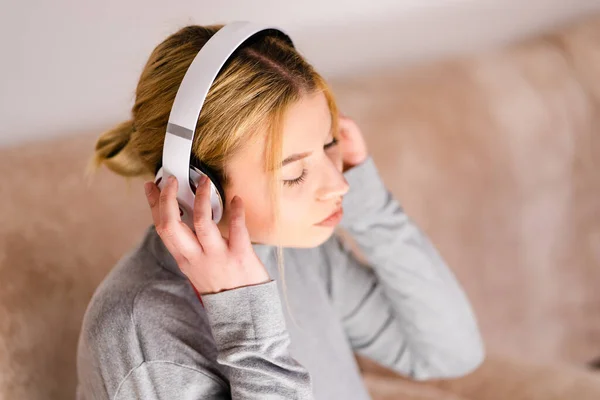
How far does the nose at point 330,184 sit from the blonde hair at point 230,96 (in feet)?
0.20

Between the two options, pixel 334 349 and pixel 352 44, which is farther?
pixel 352 44

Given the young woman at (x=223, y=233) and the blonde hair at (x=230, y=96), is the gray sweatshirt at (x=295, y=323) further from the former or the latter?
the blonde hair at (x=230, y=96)

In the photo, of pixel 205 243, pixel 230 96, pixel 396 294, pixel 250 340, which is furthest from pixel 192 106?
pixel 396 294

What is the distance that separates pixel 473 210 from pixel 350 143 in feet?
1.71

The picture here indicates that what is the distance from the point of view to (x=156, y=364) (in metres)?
0.85

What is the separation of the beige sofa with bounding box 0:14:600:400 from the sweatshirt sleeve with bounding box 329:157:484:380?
0.10 meters

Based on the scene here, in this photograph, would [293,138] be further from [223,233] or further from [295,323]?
[295,323]

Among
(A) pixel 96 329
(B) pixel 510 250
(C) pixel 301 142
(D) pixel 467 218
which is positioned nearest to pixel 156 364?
(A) pixel 96 329

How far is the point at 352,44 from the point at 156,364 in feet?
3.04

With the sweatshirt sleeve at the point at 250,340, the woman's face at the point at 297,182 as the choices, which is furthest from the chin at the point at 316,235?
the sweatshirt sleeve at the point at 250,340

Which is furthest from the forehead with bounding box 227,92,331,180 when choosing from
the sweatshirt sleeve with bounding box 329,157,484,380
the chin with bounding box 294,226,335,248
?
the sweatshirt sleeve with bounding box 329,157,484,380

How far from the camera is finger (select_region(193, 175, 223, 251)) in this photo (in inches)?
32.1

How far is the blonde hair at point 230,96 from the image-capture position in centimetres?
83

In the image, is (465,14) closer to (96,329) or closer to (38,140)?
(38,140)
